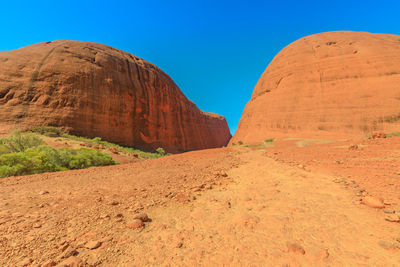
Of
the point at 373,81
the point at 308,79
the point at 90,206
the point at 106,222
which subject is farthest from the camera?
the point at 308,79

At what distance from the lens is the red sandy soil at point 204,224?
159 cm

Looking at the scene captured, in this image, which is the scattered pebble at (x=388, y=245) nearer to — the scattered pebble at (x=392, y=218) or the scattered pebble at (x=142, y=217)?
the scattered pebble at (x=392, y=218)

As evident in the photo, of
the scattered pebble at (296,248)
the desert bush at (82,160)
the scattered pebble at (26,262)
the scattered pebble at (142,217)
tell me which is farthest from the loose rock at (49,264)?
the desert bush at (82,160)

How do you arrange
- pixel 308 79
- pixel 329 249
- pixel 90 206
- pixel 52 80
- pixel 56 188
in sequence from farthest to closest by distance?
pixel 308 79 → pixel 52 80 → pixel 56 188 → pixel 90 206 → pixel 329 249

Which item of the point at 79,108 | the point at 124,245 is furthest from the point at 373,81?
the point at 79,108

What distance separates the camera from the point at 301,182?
12.8ft

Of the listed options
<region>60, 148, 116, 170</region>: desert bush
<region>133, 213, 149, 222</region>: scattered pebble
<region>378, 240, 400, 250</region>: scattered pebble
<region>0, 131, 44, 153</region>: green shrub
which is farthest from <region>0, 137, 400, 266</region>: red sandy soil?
<region>0, 131, 44, 153</region>: green shrub

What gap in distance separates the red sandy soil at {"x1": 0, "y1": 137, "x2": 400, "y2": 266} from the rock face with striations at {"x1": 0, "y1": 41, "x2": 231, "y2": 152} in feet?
52.1

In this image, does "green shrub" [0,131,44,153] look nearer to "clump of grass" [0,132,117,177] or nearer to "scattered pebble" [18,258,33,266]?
"clump of grass" [0,132,117,177]

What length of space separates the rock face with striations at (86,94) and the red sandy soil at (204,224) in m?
15.9

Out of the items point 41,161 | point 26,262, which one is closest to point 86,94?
point 41,161

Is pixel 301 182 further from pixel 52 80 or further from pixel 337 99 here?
pixel 52 80

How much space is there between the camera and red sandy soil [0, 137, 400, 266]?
1.59 meters

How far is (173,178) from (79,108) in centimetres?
1741
